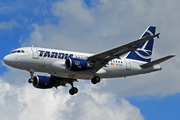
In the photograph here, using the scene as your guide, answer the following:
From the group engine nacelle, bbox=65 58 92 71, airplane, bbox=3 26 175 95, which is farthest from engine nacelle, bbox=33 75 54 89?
engine nacelle, bbox=65 58 92 71

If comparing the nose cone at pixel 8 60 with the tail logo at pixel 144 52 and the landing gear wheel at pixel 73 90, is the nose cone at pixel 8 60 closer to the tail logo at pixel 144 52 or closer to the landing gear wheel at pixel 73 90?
the landing gear wheel at pixel 73 90

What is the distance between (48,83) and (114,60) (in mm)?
10743

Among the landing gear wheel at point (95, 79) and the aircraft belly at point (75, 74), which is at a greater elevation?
the aircraft belly at point (75, 74)

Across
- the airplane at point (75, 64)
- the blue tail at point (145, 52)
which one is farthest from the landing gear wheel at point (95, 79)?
the blue tail at point (145, 52)

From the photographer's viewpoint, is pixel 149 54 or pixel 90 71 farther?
pixel 149 54

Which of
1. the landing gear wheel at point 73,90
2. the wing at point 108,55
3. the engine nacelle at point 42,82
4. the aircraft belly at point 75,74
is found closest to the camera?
the wing at point 108,55

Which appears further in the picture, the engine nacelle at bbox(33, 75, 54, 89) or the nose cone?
the engine nacelle at bbox(33, 75, 54, 89)

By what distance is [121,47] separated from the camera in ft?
152

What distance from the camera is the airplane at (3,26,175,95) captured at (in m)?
47.2

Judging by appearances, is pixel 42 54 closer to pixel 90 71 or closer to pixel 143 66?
pixel 90 71

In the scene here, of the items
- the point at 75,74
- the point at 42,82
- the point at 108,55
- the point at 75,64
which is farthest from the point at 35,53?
the point at 108,55

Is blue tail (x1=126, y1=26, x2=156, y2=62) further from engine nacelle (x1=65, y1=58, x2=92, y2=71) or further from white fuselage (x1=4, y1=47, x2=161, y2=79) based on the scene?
engine nacelle (x1=65, y1=58, x2=92, y2=71)

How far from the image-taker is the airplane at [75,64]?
4716 centimetres

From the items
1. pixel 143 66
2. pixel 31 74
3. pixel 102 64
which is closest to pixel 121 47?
pixel 102 64
